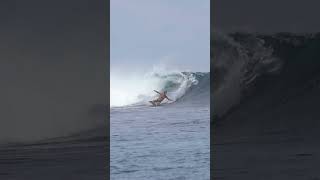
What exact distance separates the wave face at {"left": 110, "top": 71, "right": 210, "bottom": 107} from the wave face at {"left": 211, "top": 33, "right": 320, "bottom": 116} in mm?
199

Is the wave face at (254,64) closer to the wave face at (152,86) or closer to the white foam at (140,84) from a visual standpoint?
the wave face at (152,86)

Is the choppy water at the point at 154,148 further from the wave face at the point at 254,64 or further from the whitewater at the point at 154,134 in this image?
the wave face at the point at 254,64

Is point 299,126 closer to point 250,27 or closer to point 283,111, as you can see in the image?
point 283,111

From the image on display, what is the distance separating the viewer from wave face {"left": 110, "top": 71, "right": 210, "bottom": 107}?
5.11 meters

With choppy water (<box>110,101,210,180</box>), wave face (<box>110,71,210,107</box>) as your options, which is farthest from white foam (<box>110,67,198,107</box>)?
choppy water (<box>110,101,210,180</box>)

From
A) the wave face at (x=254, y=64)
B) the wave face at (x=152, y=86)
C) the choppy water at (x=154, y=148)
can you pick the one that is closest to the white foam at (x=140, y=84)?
the wave face at (x=152, y=86)

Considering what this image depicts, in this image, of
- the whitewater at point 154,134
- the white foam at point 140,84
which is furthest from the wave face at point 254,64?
the white foam at point 140,84

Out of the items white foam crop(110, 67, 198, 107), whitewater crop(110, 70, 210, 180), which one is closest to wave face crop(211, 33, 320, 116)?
whitewater crop(110, 70, 210, 180)

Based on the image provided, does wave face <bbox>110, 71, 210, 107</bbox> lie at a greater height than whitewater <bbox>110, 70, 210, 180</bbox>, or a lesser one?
greater

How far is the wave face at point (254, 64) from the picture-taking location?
16.8ft

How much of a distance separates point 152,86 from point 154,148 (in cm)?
62

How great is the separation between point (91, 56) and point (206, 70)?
3.78 feet

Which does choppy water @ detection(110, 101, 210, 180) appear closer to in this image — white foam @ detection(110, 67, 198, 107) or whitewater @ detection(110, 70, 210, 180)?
whitewater @ detection(110, 70, 210, 180)

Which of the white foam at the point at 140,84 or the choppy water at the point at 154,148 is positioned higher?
the white foam at the point at 140,84
